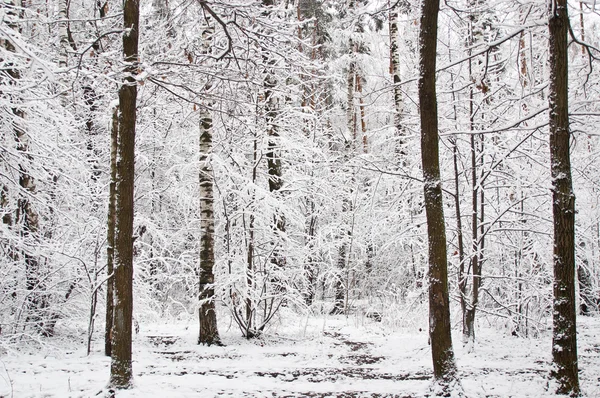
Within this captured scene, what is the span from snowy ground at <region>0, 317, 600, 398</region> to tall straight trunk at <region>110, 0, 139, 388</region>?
54 centimetres

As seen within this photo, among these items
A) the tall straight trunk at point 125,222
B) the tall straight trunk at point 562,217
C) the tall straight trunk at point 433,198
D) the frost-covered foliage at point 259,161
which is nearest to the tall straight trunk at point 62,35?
the frost-covered foliage at point 259,161

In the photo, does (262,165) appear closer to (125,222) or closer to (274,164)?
(274,164)

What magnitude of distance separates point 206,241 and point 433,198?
5.67m

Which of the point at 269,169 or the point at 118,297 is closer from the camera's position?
the point at 118,297

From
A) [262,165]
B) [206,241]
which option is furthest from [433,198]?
[262,165]

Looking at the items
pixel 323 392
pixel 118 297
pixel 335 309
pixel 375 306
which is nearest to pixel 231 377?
pixel 323 392

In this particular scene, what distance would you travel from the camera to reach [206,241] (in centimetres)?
1008

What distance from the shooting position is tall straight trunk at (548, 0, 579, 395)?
18.0 ft

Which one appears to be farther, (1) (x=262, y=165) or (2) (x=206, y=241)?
(1) (x=262, y=165)

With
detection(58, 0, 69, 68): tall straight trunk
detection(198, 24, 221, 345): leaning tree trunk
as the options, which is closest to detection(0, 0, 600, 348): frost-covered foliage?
detection(58, 0, 69, 68): tall straight trunk

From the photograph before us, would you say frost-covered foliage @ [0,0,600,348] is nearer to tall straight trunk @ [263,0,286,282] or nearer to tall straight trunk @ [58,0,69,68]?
tall straight trunk @ [263,0,286,282]

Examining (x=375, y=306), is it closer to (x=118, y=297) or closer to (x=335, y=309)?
(x=335, y=309)

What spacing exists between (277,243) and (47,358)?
16.1ft

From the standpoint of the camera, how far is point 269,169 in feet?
39.5
